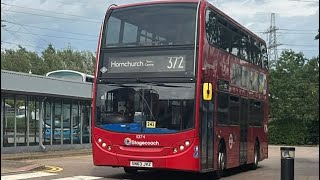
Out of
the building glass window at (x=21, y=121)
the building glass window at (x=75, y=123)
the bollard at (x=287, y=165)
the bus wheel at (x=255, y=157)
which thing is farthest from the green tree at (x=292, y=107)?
the bollard at (x=287, y=165)

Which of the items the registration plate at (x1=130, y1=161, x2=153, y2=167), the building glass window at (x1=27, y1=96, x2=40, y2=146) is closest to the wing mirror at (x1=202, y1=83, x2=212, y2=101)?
the registration plate at (x1=130, y1=161, x2=153, y2=167)

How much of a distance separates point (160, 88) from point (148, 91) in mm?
305

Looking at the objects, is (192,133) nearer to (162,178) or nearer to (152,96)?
(152,96)

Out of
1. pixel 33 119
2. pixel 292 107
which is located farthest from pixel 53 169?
pixel 292 107

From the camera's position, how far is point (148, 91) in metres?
13.1

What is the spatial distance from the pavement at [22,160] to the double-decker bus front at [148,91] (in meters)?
3.24

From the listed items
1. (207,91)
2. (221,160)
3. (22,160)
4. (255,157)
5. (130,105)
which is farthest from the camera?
(22,160)

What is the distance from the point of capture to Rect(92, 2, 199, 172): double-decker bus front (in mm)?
12727

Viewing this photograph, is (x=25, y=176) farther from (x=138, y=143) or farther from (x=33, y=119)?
(x=33, y=119)

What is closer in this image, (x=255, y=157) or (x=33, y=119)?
(x=255, y=157)

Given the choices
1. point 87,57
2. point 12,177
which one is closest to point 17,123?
point 12,177

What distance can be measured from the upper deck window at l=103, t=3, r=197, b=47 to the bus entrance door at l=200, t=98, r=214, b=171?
5.40 feet

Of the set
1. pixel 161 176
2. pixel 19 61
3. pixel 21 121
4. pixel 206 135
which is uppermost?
pixel 19 61

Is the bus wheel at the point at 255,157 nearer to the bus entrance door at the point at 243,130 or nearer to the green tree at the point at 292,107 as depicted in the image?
the bus entrance door at the point at 243,130
